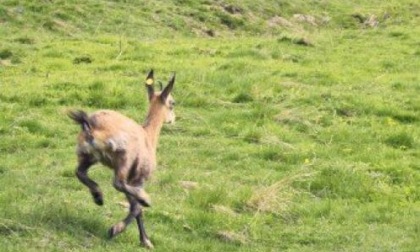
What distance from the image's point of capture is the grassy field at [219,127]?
977 centimetres

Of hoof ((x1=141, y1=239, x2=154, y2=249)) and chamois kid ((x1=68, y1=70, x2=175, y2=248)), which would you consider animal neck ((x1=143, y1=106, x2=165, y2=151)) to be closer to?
chamois kid ((x1=68, y1=70, x2=175, y2=248))

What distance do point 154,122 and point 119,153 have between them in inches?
43.8

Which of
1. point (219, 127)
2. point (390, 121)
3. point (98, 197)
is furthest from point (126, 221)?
point (390, 121)

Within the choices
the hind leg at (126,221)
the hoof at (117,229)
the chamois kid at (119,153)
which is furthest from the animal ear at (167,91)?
the hoof at (117,229)

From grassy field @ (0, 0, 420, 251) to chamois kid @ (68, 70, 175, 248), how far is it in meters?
0.57

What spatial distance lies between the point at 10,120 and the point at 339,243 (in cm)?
682

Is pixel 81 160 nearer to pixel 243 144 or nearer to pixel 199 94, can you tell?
pixel 243 144

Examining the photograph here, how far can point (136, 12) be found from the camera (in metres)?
25.8

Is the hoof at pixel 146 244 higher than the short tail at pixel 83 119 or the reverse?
the reverse

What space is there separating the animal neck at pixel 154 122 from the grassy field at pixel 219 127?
1114 millimetres

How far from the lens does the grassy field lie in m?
9.77

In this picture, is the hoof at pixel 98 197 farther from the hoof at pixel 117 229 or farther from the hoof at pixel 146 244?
the hoof at pixel 146 244

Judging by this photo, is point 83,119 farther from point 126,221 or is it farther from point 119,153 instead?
point 126,221

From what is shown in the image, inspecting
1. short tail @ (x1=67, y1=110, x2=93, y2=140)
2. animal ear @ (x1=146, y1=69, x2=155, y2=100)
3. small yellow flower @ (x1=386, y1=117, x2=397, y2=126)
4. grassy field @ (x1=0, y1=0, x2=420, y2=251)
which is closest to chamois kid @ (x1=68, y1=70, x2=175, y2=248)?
short tail @ (x1=67, y1=110, x2=93, y2=140)
